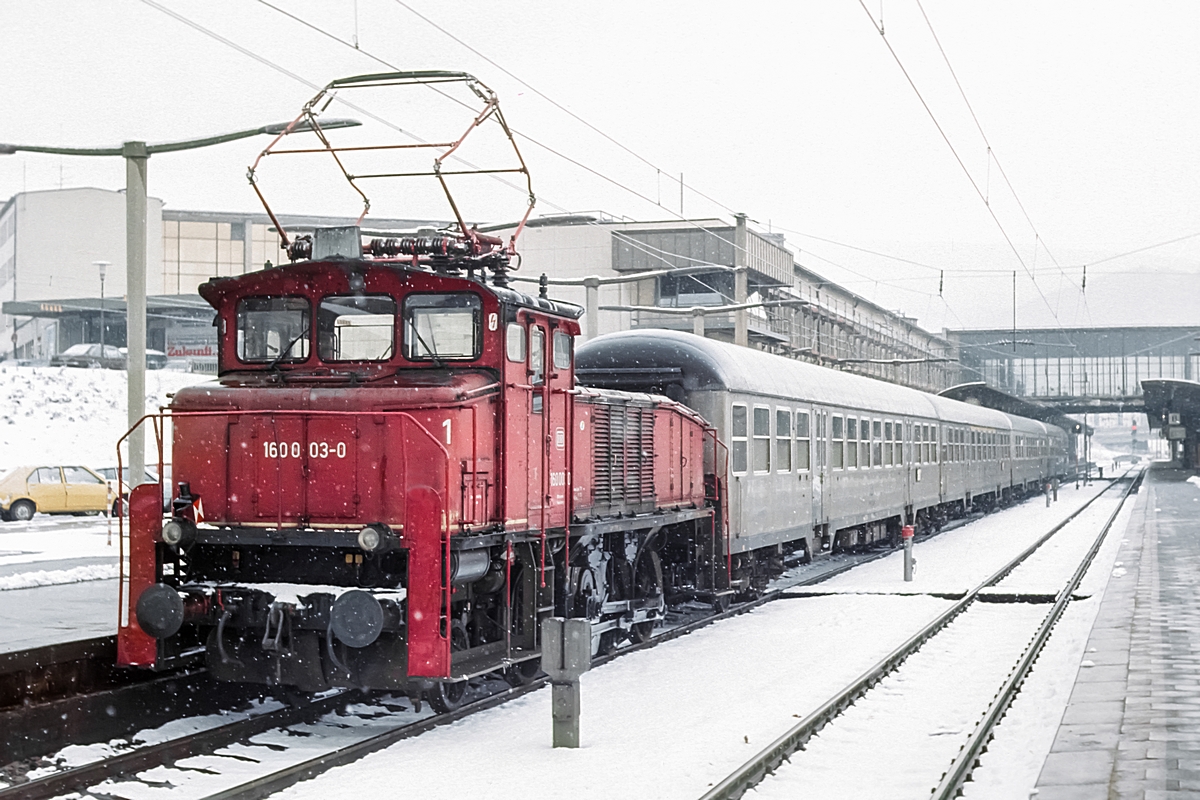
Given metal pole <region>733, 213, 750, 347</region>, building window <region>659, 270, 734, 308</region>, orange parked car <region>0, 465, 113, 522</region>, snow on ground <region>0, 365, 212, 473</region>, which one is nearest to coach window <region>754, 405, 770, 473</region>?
orange parked car <region>0, 465, 113, 522</region>

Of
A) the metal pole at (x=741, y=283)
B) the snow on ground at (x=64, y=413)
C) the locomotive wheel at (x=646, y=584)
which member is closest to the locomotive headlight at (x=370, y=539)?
the locomotive wheel at (x=646, y=584)

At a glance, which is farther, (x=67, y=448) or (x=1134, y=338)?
(x=1134, y=338)

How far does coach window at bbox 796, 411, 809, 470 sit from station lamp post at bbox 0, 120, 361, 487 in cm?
972

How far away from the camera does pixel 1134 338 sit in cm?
11106

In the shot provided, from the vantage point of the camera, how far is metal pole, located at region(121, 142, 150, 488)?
1332 centimetres

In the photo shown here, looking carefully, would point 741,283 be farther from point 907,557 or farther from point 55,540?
point 907,557

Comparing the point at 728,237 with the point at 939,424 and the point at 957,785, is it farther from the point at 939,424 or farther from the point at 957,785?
the point at 957,785

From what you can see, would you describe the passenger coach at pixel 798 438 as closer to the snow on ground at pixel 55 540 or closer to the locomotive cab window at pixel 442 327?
the locomotive cab window at pixel 442 327

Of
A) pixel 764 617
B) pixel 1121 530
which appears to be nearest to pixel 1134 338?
pixel 1121 530

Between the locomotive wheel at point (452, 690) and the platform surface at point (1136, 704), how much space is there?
14.5 feet

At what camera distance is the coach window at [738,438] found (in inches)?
666

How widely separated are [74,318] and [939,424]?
208 feet

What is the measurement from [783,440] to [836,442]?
10.7ft

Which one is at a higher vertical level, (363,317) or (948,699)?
(363,317)
